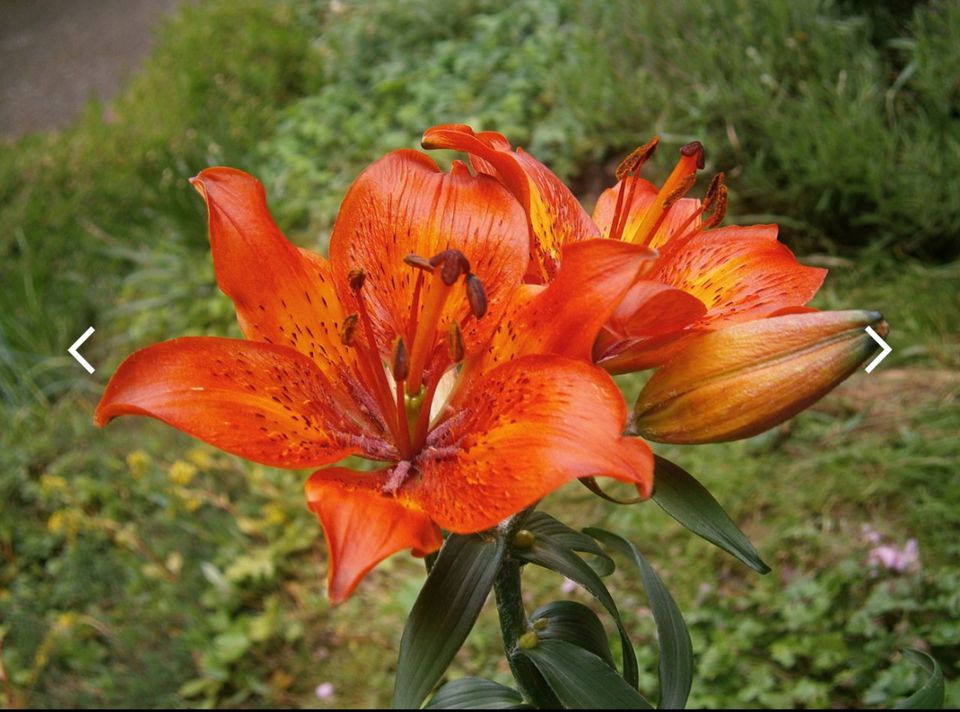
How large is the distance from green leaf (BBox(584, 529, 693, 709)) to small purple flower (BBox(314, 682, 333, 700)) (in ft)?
3.49

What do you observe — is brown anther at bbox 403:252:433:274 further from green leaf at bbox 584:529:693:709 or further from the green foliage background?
the green foliage background

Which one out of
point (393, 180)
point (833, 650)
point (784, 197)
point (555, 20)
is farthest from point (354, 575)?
point (555, 20)

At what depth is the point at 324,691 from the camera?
1.64 m

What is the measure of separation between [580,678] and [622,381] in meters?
1.42

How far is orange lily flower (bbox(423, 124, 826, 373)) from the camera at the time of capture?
63 centimetres

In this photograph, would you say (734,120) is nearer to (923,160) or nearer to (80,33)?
(923,160)

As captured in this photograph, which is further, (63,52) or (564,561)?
(63,52)

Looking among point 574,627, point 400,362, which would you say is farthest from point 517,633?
point 400,362

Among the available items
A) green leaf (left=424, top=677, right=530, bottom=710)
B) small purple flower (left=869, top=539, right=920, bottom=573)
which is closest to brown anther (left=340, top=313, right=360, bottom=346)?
green leaf (left=424, top=677, right=530, bottom=710)

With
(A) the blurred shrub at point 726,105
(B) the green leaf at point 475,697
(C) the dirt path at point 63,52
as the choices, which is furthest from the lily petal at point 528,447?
(C) the dirt path at point 63,52

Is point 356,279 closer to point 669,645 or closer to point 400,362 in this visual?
point 400,362

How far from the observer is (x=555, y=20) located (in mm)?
3018

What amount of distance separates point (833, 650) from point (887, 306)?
824 mm

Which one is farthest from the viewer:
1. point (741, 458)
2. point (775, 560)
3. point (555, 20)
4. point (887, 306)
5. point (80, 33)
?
point (80, 33)
